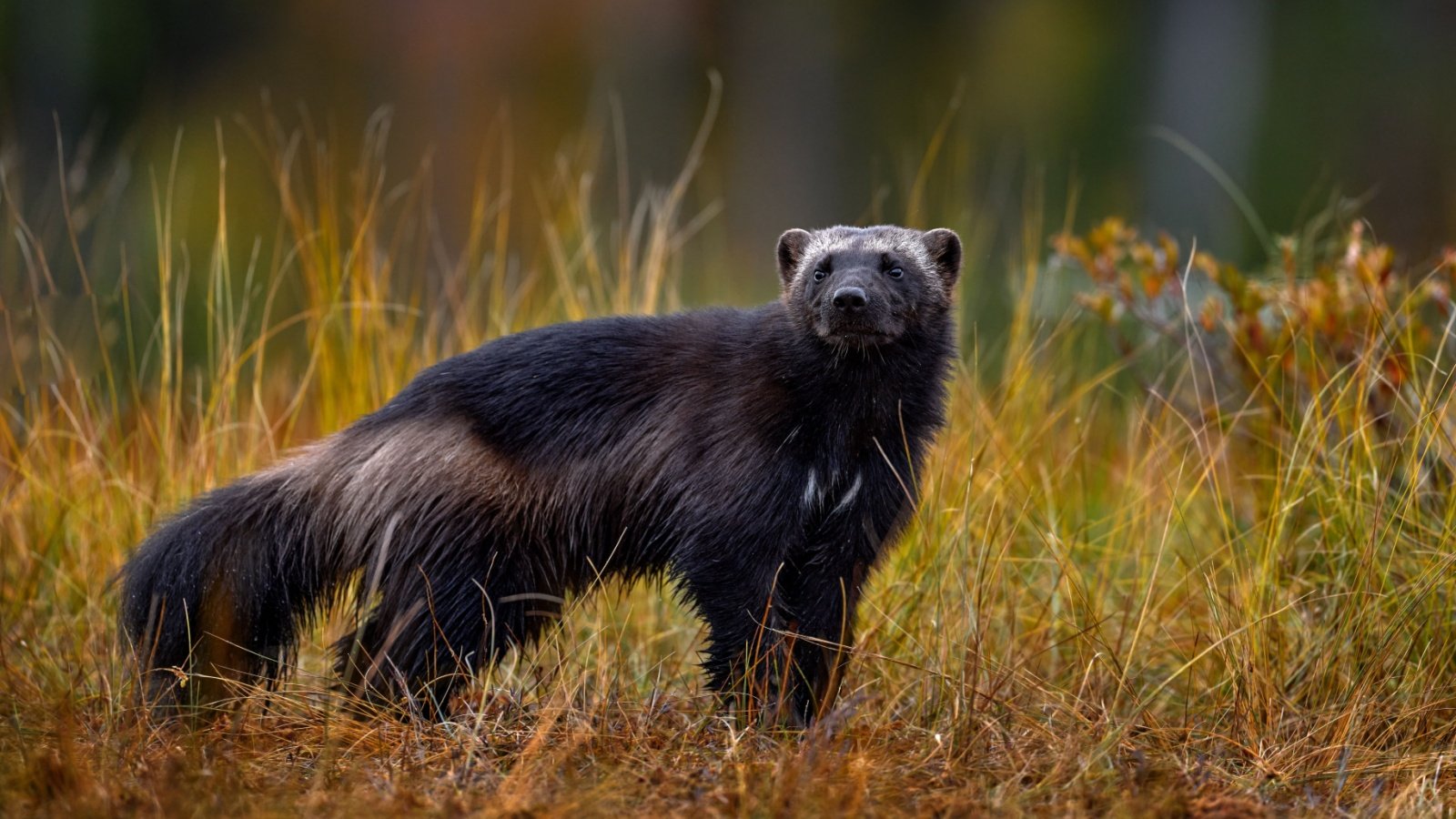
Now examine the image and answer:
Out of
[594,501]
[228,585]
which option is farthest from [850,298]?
[228,585]

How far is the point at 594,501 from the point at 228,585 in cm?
92

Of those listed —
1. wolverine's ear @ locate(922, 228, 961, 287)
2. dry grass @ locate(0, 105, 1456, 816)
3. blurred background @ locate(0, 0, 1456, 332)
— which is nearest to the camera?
dry grass @ locate(0, 105, 1456, 816)

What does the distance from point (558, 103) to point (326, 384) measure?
13813mm

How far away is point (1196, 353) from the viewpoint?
18.0 ft

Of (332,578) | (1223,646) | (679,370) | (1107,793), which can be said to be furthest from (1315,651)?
(332,578)

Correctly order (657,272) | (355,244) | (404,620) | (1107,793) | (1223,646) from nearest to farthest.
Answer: (1107,793) → (404,620) → (1223,646) → (355,244) → (657,272)

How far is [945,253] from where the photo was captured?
4027mm

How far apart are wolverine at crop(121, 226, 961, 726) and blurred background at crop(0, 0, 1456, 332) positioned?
37.8 ft

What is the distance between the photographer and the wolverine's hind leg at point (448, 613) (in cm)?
367

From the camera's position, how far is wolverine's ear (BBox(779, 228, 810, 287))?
4.04 m

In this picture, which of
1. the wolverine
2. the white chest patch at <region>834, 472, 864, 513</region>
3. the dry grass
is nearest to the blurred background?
the dry grass

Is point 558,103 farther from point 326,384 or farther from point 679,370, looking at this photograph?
point 679,370

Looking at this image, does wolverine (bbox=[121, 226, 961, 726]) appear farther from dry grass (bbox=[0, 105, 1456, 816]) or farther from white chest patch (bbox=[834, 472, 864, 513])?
dry grass (bbox=[0, 105, 1456, 816])

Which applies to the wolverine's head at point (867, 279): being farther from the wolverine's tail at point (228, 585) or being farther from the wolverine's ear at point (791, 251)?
the wolverine's tail at point (228, 585)
